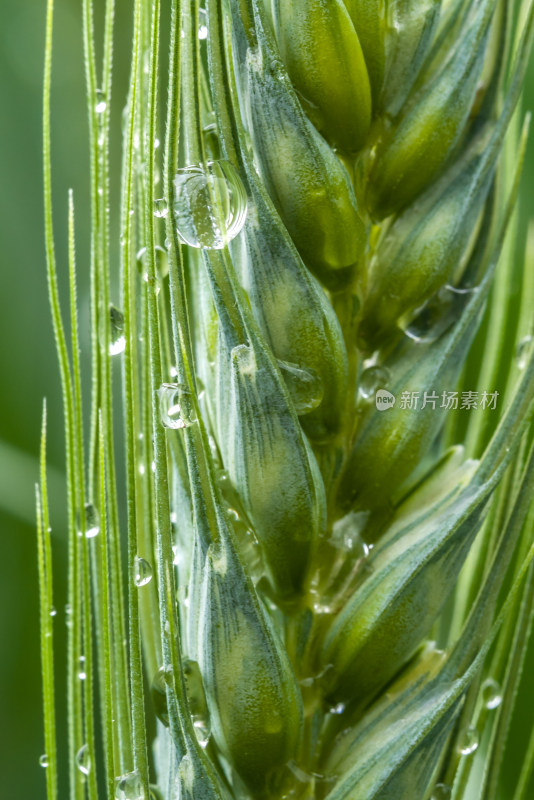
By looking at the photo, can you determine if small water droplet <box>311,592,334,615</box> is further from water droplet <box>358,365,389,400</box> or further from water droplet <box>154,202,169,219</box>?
water droplet <box>154,202,169,219</box>

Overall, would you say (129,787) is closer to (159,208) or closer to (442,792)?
(442,792)

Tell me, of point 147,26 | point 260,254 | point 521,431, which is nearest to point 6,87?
point 147,26

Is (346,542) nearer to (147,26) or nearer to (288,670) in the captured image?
(288,670)

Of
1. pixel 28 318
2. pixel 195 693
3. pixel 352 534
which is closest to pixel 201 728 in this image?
pixel 195 693

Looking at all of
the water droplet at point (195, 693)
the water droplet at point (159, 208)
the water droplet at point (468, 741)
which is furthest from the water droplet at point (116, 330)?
the water droplet at point (468, 741)

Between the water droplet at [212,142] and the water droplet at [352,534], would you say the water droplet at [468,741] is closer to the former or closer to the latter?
the water droplet at [352,534]

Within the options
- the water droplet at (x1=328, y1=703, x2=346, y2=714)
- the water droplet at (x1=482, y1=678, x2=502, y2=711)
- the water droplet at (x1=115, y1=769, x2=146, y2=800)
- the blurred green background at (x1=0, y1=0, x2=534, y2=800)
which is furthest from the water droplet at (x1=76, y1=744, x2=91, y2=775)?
the blurred green background at (x1=0, y1=0, x2=534, y2=800)

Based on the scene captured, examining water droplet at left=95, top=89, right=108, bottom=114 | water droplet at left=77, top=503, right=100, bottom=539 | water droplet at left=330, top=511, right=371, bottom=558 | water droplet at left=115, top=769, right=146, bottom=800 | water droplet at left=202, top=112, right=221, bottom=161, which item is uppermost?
water droplet at left=95, top=89, right=108, bottom=114
